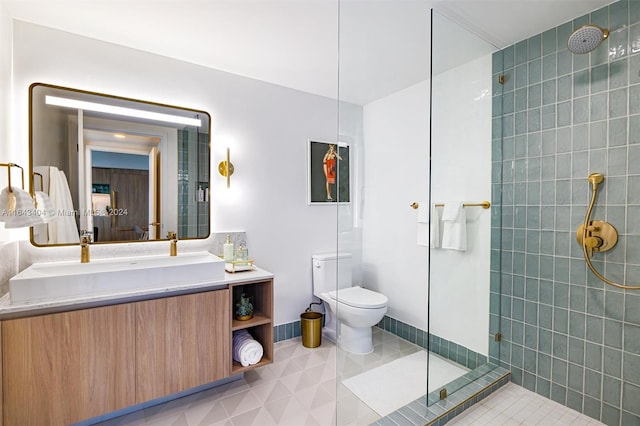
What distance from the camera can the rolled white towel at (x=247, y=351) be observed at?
211cm

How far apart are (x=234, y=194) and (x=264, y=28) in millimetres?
1241

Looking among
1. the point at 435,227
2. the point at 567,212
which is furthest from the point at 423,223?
the point at 567,212

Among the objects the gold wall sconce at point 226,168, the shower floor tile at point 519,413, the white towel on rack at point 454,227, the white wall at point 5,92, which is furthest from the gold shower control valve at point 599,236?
the white wall at point 5,92

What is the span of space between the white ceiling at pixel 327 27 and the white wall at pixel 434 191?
0.17 meters

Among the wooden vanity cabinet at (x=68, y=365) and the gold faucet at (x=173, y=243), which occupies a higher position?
the gold faucet at (x=173, y=243)

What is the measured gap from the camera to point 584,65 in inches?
71.9

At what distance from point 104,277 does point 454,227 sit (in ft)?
7.06

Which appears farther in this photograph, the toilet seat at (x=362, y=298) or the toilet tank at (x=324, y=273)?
the toilet tank at (x=324, y=273)

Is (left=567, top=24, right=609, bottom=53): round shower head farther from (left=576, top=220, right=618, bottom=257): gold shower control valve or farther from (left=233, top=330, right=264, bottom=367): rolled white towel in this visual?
(left=233, top=330, right=264, bottom=367): rolled white towel

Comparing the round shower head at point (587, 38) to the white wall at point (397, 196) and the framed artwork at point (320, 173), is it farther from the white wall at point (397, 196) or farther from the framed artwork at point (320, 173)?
the framed artwork at point (320, 173)

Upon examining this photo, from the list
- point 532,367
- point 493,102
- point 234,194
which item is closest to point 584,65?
point 493,102

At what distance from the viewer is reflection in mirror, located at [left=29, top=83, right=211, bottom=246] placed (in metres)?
1.94

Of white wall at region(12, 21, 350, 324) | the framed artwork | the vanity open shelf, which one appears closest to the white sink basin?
white wall at region(12, 21, 350, 324)

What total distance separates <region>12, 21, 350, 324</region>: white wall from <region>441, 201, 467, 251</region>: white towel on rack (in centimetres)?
123
